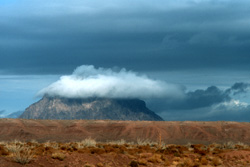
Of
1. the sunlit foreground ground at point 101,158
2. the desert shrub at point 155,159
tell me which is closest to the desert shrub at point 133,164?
the sunlit foreground ground at point 101,158

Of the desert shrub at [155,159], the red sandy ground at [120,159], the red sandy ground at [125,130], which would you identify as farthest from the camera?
the red sandy ground at [125,130]

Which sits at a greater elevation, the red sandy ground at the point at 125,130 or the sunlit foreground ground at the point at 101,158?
the red sandy ground at the point at 125,130

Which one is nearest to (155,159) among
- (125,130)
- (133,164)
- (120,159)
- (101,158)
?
(120,159)

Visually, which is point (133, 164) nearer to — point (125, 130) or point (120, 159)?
point (120, 159)

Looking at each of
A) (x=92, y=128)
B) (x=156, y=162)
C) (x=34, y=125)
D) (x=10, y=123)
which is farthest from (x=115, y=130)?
(x=156, y=162)

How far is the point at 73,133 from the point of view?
116062 millimetres

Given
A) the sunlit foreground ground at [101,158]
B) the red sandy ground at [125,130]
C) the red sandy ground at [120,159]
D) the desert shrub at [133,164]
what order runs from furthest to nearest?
the red sandy ground at [125,130] → the desert shrub at [133,164] → the red sandy ground at [120,159] → the sunlit foreground ground at [101,158]

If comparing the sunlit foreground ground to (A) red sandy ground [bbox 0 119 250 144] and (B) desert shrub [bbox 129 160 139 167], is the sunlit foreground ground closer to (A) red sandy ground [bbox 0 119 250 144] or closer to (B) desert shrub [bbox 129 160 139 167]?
(B) desert shrub [bbox 129 160 139 167]

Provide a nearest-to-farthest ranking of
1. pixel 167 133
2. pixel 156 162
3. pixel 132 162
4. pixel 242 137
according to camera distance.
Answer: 1. pixel 132 162
2. pixel 156 162
3. pixel 242 137
4. pixel 167 133

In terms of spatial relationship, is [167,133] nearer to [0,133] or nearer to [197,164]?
[0,133]

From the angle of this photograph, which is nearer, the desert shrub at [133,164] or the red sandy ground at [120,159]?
the red sandy ground at [120,159]

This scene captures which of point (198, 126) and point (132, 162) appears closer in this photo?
point (132, 162)

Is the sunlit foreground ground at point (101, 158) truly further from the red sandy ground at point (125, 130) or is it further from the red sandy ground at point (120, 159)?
the red sandy ground at point (125, 130)

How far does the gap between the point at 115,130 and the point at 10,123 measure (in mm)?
32230
